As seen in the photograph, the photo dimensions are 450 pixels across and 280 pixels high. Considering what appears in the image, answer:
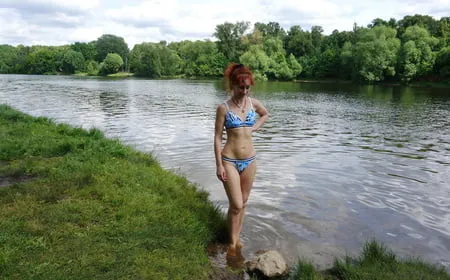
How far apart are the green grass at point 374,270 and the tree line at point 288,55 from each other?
256 ft

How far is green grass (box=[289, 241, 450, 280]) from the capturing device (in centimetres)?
548

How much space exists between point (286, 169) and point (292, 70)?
308 ft

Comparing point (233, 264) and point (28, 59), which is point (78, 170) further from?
point (28, 59)

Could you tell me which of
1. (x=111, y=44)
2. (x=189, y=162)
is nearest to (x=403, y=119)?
(x=189, y=162)

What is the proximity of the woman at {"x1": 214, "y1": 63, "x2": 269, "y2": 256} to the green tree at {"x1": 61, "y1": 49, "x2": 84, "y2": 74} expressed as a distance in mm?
168690

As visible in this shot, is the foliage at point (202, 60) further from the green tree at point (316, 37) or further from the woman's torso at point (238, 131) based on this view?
the woman's torso at point (238, 131)

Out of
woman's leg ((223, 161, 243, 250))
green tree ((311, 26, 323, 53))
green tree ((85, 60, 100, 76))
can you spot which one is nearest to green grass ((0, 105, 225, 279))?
woman's leg ((223, 161, 243, 250))

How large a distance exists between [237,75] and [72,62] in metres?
169

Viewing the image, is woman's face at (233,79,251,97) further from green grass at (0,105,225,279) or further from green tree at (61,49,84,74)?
green tree at (61,49,84,74)

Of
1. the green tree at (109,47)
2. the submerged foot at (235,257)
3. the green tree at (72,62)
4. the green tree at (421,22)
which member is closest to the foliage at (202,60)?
the green tree at (109,47)

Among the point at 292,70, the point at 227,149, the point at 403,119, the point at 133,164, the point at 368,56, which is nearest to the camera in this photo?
the point at 227,149

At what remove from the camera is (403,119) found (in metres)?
26.9

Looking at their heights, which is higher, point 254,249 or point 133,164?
point 133,164

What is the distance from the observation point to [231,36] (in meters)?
130
